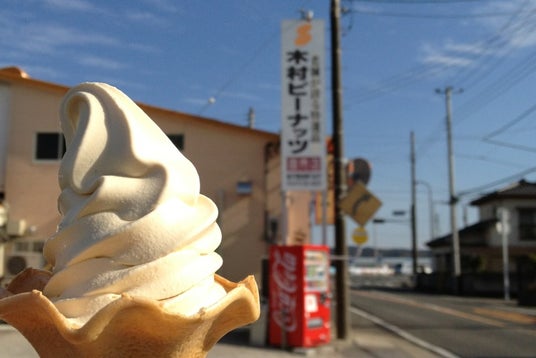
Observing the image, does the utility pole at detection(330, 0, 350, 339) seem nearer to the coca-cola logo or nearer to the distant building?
the coca-cola logo

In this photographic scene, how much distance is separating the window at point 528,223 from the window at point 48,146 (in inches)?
1393

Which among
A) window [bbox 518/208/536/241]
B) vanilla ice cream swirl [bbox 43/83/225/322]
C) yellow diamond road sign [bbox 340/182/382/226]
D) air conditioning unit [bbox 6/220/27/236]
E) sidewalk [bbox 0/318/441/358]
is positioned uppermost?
window [bbox 518/208/536/241]

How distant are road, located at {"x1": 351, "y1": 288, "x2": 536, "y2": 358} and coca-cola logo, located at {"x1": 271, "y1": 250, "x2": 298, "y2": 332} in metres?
3.53

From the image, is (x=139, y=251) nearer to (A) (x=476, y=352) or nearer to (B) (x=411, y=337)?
(A) (x=476, y=352)

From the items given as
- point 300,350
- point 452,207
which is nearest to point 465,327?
point 300,350

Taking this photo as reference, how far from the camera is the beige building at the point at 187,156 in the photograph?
58.5ft

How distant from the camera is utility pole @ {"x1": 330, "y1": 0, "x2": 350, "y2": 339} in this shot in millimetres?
13125

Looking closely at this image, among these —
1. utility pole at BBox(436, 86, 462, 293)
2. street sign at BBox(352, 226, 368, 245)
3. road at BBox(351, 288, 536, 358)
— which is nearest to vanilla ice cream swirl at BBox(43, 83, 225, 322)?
road at BBox(351, 288, 536, 358)

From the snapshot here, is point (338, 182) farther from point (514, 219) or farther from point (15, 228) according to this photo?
point (514, 219)

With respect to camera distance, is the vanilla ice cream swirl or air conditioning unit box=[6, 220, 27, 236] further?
air conditioning unit box=[6, 220, 27, 236]

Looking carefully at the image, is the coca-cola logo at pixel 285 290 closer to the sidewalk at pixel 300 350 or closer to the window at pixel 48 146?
the sidewalk at pixel 300 350

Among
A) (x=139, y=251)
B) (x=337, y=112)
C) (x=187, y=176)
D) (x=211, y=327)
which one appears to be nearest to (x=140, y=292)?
(x=139, y=251)

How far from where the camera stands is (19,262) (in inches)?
654

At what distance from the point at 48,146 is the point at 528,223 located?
36.2 metres
